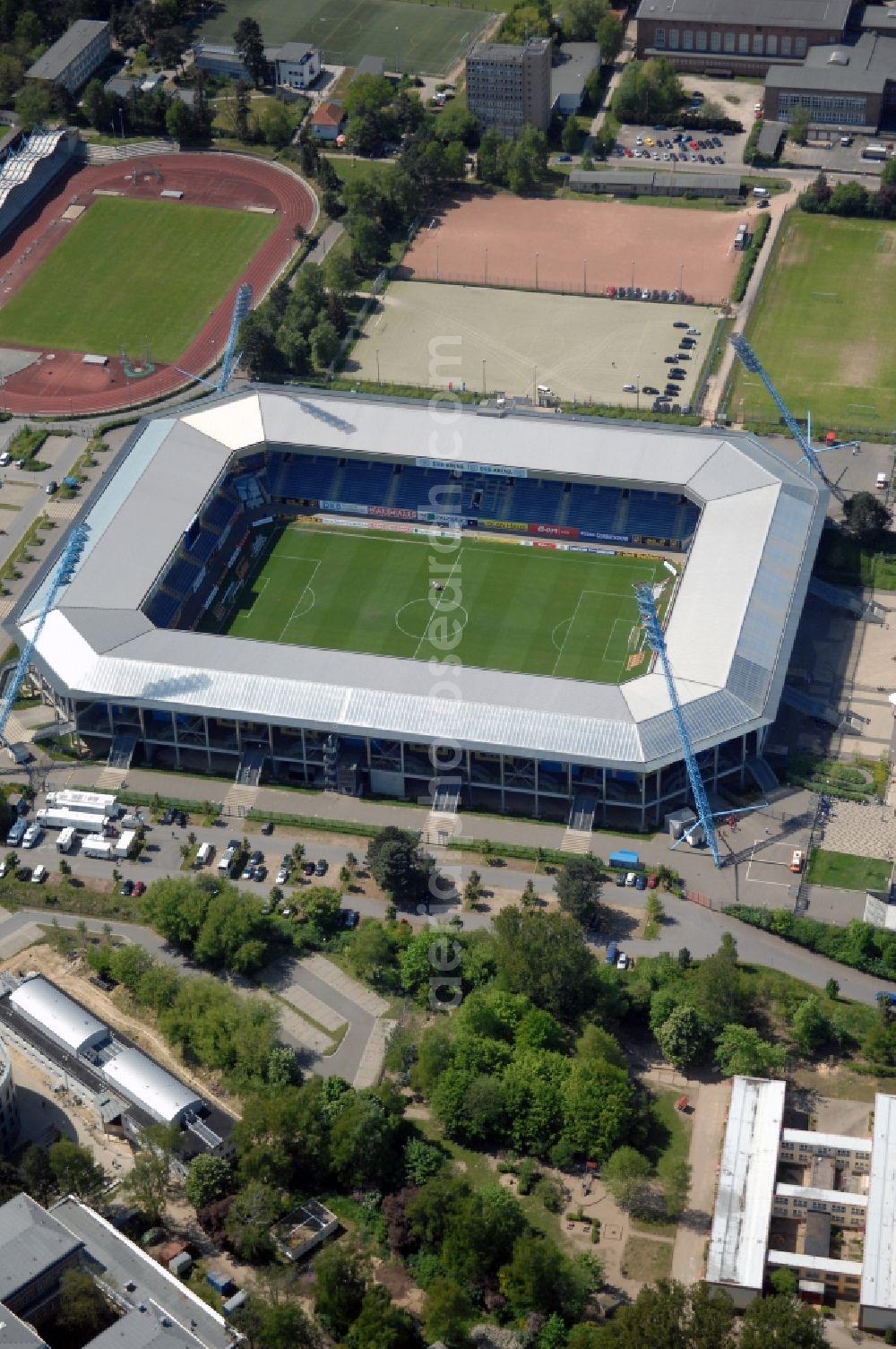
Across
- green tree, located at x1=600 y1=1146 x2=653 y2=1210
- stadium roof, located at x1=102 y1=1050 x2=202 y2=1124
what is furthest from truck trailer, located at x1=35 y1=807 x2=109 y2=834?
green tree, located at x1=600 y1=1146 x2=653 y2=1210

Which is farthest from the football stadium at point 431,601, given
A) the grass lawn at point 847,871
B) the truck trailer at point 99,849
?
the grass lawn at point 847,871

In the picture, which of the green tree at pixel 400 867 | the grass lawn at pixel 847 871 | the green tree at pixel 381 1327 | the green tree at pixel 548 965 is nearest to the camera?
the green tree at pixel 381 1327

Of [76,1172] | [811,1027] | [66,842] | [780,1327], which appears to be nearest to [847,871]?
[811,1027]

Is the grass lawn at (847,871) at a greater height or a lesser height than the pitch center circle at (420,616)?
lesser

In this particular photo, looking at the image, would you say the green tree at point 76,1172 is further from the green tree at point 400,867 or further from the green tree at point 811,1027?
the green tree at point 811,1027

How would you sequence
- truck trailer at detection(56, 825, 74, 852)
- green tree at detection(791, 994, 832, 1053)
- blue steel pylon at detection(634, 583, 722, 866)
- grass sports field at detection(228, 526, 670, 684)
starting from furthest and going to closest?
grass sports field at detection(228, 526, 670, 684) → truck trailer at detection(56, 825, 74, 852) → blue steel pylon at detection(634, 583, 722, 866) → green tree at detection(791, 994, 832, 1053)

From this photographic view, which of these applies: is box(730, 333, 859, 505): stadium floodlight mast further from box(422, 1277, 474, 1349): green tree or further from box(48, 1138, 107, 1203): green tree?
box(48, 1138, 107, 1203): green tree

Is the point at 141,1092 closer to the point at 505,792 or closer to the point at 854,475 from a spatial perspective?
the point at 505,792
